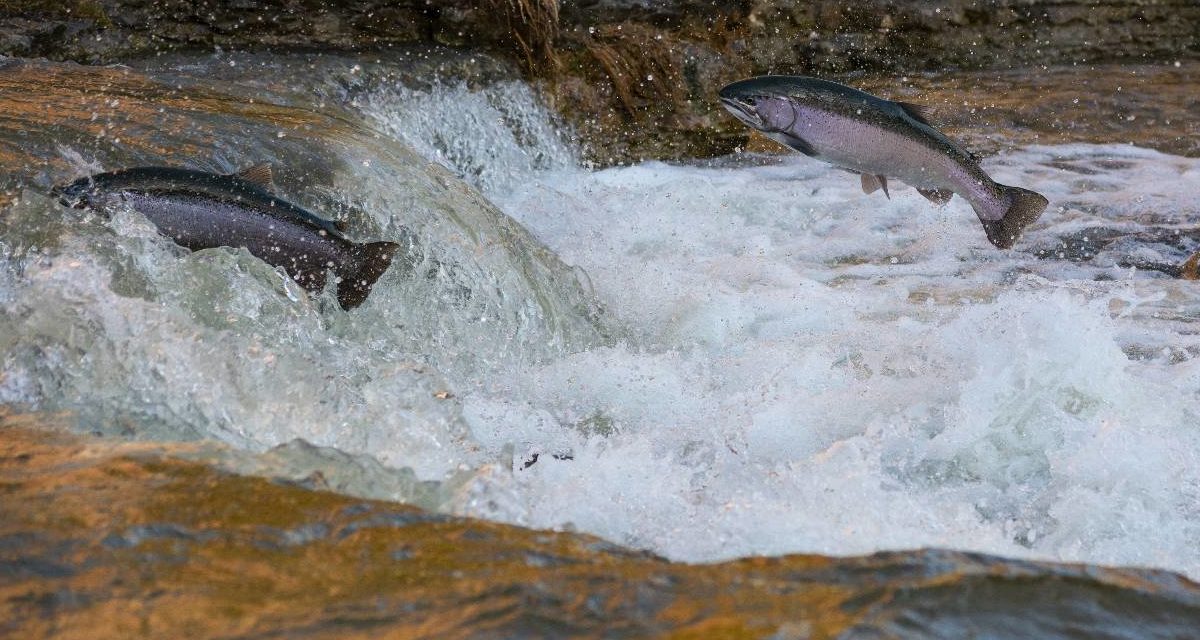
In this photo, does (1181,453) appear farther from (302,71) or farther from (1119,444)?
(302,71)

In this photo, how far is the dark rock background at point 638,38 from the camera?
679 cm

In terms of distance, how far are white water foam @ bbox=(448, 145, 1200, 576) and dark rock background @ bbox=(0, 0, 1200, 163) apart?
1655 mm

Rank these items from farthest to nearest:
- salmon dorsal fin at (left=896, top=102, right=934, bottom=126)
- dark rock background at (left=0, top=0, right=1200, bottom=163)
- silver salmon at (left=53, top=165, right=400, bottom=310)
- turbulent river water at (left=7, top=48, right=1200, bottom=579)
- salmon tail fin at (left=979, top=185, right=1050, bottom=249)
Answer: dark rock background at (left=0, top=0, right=1200, bottom=163) < salmon tail fin at (left=979, top=185, right=1050, bottom=249) < salmon dorsal fin at (left=896, top=102, right=934, bottom=126) < silver salmon at (left=53, top=165, right=400, bottom=310) < turbulent river water at (left=7, top=48, right=1200, bottom=579)

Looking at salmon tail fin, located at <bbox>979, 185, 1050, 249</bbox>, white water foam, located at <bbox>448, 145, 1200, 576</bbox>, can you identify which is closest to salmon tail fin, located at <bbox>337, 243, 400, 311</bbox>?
white water foam, located at <bbox>448, 145, 1200, 576</bbox>

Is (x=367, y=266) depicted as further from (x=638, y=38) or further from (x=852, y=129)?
(x=638, y=38)

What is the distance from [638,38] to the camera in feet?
26.0

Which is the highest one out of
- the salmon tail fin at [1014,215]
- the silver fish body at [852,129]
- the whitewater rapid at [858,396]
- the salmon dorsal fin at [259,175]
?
the silver fish body at [852,129]

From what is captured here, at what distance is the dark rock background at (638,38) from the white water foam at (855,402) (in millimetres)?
1655

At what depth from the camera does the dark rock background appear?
679cm

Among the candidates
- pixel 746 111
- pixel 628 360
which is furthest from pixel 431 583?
pixel 746 111

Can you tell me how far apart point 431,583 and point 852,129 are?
246 cm

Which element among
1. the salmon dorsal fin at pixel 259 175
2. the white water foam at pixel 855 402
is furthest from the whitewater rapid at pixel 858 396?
the salmon dorsal fin at pixel 259 175

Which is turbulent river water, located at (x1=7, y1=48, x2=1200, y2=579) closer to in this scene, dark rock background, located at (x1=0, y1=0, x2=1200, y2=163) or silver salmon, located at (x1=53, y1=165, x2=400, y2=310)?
silver salmon, located at (x1=53, y1=165, x2=400, y2=310)

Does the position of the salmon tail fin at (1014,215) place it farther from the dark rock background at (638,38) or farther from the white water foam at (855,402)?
the dark rock background at (638,38)
